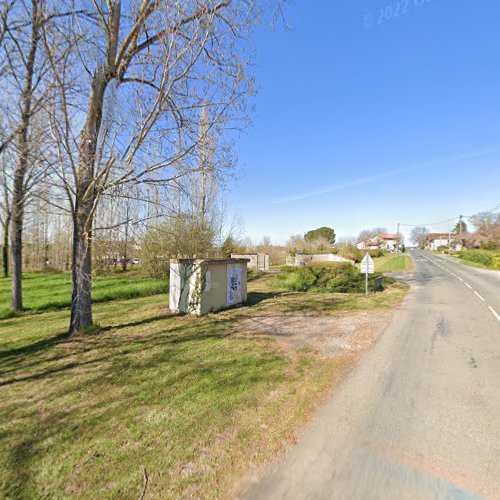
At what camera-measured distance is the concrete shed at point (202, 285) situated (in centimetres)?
832

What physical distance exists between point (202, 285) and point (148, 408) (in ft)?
16.6

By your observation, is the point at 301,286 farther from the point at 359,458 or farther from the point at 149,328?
the point at 359,458

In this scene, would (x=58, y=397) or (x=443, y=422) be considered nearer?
(x=443, y=422)

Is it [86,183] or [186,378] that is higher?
[86,183]

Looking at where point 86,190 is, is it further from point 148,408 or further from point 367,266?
point 367,266

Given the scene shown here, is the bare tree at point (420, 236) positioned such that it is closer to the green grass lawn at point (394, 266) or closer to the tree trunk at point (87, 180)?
the green grass lawn at point (394, 266)

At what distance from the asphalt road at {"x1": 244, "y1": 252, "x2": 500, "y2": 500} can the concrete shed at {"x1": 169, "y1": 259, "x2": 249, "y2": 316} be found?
5.24 m

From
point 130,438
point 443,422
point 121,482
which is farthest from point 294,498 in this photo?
point 443,422

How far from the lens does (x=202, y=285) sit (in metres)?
8.29

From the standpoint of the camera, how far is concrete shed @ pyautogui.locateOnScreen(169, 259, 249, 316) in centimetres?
832

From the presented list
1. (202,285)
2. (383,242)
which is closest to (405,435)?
(202,285)

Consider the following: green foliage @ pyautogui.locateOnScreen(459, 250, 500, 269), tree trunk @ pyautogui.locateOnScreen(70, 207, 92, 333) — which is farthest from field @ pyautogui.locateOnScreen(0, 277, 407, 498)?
green foliage @ pyautogui.locateOnScreen(459, 250, 500, 269)

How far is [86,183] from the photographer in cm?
591

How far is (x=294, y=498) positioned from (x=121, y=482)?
1.51 metres
